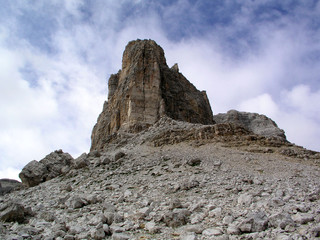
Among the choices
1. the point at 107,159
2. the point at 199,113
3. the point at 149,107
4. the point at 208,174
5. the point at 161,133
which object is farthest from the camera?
the point at 199,113

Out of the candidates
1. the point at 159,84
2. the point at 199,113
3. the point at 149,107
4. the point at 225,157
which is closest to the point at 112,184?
the point at 225,157

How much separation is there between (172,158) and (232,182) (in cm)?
554

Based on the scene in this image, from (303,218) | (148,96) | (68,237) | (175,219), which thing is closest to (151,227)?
(175,219)

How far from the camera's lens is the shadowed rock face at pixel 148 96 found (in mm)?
36125

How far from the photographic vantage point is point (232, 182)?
31.8 ft

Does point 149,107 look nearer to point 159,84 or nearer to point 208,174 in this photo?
point 159,84

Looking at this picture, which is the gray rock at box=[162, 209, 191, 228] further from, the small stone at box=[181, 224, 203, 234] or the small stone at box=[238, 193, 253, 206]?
the small stone at box=[238, 193, 253, 206]

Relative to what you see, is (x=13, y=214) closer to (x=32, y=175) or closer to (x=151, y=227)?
(x=151, y=227)

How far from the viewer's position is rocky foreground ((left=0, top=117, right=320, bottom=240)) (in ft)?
18.2

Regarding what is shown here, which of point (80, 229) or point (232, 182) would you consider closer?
point (80, 229)

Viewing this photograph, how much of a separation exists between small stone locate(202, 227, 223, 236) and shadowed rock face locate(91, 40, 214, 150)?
91.7 feet

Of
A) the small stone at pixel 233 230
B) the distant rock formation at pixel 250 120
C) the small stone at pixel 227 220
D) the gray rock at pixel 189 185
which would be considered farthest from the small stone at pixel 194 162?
the distant rock formation at pixel 250 120

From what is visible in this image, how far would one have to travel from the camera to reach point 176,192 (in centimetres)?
916

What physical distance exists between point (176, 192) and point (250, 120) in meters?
60.4
